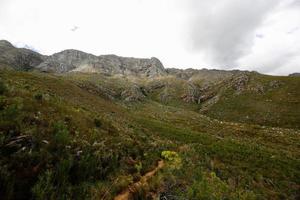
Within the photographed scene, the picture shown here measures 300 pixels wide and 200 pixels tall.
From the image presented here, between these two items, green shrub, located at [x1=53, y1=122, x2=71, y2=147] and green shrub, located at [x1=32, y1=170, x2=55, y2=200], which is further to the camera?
green shrub, located at [x1=53, y1=122, x2=71, y2=147]

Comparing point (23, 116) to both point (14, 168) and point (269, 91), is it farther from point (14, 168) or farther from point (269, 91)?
point (269, 91)

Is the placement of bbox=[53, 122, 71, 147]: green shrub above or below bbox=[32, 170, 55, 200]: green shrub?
above

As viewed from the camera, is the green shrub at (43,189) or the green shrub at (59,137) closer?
the green shrub at (43,189)

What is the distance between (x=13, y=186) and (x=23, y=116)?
13.1 ft

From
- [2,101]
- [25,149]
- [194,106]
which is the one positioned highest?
[2,101]

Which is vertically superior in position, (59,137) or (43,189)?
(59,137)

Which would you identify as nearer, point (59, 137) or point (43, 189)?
point (43, 189)

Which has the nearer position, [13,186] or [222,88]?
[13,186]

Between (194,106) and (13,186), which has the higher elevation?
(13,186)

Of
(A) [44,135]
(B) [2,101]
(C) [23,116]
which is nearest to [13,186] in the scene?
(A) [44,135]

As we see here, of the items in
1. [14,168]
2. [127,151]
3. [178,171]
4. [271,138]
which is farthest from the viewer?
[271,138]

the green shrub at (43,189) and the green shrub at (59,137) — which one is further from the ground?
the green shrub at (59,137)

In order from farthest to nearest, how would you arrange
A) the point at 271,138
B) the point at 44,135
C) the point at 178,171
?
the point at 271,138, the point at 178,171, the point at 44,135

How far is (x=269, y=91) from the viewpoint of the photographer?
9394 cm
